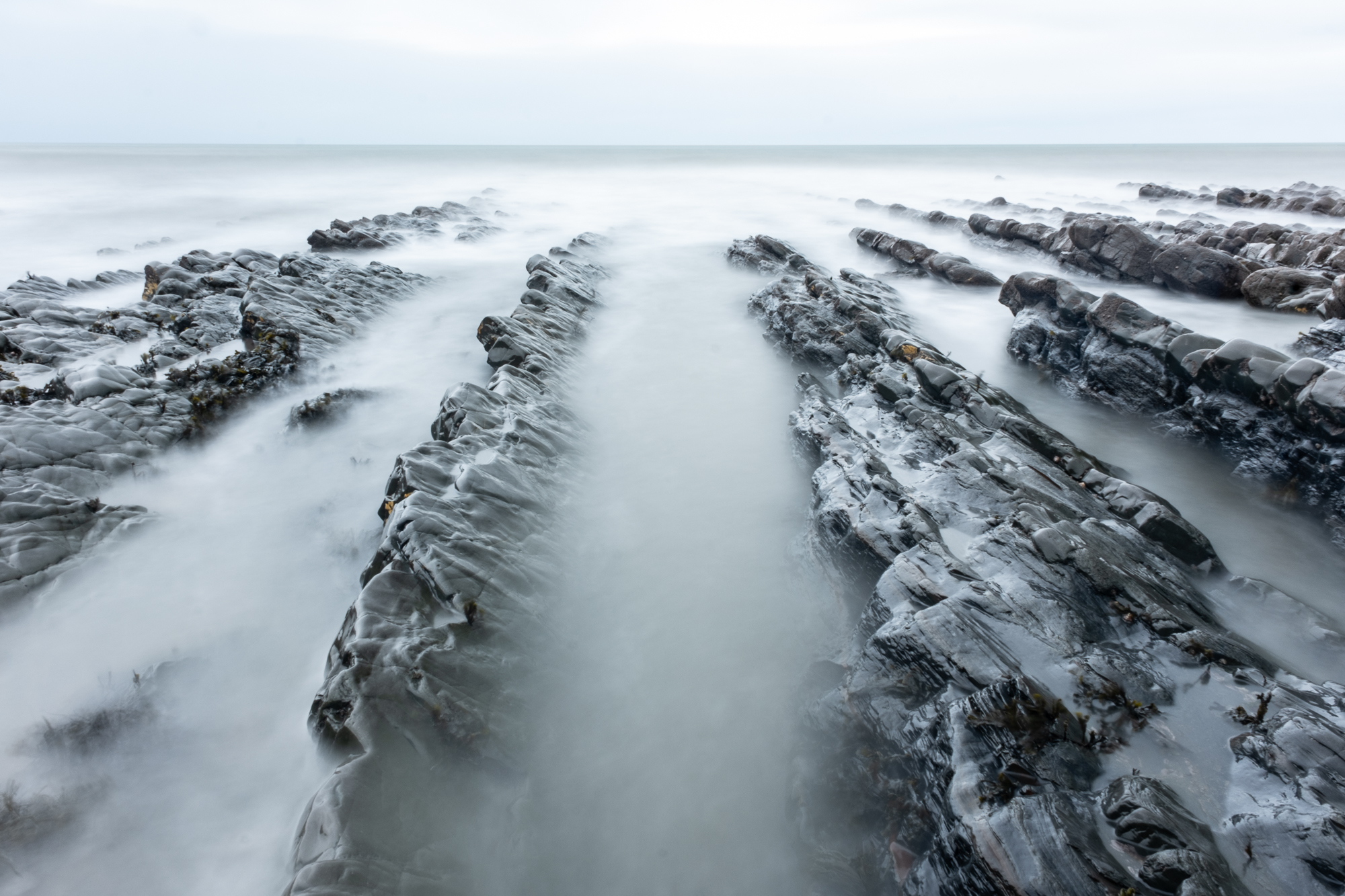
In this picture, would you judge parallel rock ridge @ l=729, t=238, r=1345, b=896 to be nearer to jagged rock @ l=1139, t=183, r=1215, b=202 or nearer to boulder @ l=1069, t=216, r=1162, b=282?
boulder @ l=1069, t=216, r=1162, b=282

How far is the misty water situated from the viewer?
169 inches

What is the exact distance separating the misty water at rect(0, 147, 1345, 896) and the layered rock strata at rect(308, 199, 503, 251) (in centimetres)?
722

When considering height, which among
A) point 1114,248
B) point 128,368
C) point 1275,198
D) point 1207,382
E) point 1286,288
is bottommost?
point 128,368

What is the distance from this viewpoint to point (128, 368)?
9.88 metres

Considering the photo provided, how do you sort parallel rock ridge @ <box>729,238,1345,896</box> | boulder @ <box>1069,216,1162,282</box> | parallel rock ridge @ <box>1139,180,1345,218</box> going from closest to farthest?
parallel rock ridge @ <box>729,238,1345,896</box> → boulder @ <box>1069,216,1162,282</box> → parallel rock ridge @ <box>1139,180,1345,218</box>

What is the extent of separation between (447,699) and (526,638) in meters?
1.10

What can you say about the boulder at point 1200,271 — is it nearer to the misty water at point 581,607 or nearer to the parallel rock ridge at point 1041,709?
the misty water at point 581,607

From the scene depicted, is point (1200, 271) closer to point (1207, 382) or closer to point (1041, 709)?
point (1207, 382)

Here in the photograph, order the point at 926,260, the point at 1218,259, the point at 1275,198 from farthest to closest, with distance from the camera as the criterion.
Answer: the point at 1275,198 → the point at 926,260 → the point at 1218,259

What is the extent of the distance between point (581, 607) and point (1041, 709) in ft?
14.1

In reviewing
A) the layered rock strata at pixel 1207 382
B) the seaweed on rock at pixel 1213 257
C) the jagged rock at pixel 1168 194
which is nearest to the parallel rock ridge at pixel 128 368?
the layered rock strata at pixel 1207 382

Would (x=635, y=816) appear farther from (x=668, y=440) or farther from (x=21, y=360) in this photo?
(x=21, y=360)

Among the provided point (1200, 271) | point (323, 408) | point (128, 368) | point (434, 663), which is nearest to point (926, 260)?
point (1200, 271)

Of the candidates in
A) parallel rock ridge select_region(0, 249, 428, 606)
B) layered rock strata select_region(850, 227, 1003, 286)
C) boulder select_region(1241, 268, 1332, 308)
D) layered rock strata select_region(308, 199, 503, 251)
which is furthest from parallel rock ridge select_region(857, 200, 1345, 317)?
layered rock strata select_region(308, 199, 503, 251)
